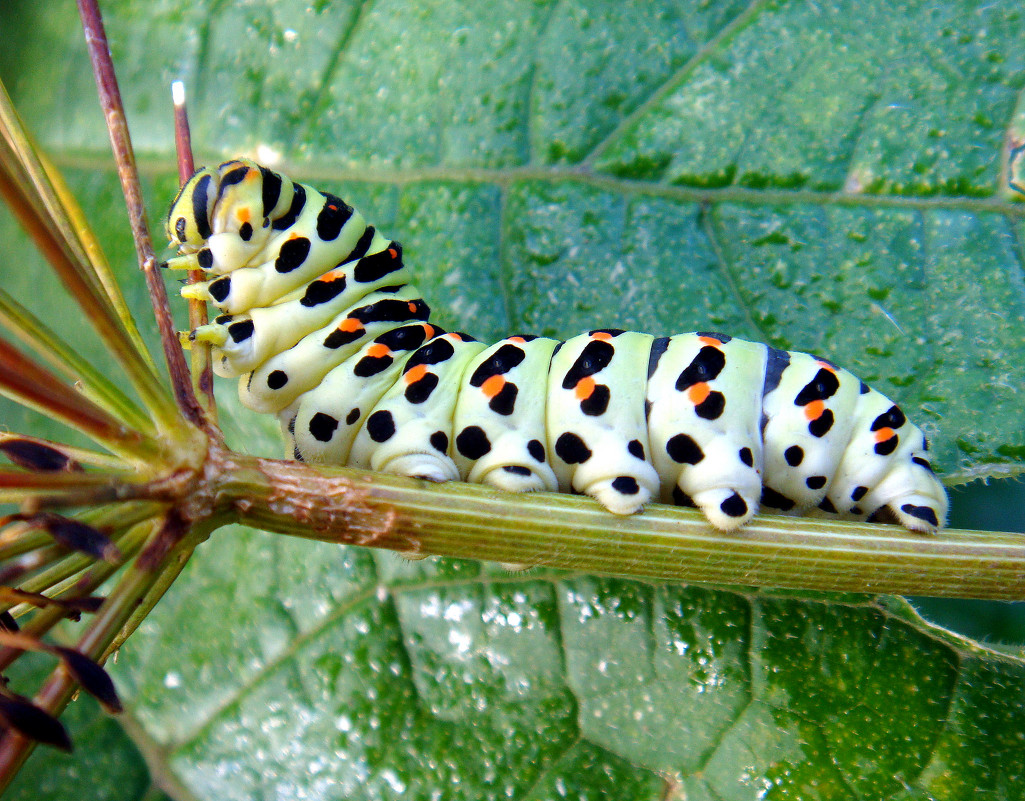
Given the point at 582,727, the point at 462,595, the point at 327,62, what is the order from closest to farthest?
the point at 582,727 < the point at 462,595 < the point at 327,62

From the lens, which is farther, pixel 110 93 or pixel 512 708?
pixel 512 708

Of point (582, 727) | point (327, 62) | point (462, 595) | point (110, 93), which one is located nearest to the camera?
point (110, 93)

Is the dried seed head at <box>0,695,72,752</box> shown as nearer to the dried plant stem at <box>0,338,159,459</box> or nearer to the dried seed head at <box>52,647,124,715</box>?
the dried seed head at <box>52,647,124,715</box>

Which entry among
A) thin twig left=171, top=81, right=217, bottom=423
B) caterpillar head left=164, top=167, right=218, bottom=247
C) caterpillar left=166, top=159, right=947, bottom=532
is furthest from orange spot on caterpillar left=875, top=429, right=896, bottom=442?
caterpillar head left=164, top=167, right=218, bottom=247

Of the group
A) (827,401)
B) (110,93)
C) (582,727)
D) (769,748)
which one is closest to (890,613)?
(769,748)

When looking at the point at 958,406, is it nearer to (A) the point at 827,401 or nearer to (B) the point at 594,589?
(A) the point at 827,401

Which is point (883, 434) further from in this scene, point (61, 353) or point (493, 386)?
point (61, 353)

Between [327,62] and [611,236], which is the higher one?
[327,62]
